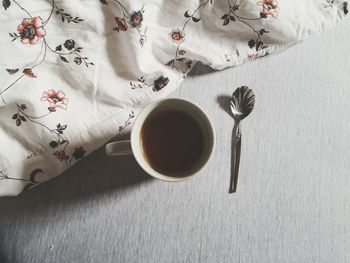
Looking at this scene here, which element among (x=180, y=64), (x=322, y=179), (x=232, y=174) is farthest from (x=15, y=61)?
(x=322, y=179)

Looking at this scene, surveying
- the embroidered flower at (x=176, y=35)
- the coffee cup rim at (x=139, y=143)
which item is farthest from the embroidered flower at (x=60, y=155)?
the embroidered flower at (x=176, y=35)

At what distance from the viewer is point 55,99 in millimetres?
436

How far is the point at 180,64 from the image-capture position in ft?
1.59

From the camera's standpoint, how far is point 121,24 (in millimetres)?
446

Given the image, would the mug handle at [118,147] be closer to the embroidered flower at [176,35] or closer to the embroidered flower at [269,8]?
the embroidered flower at [176,35]

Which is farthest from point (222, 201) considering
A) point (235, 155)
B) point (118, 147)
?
point (118, 147)

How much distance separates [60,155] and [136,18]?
215 mm

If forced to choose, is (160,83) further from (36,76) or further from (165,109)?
(36,76)

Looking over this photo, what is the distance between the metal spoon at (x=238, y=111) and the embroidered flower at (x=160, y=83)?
10 cm

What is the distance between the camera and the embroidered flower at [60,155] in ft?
1.44

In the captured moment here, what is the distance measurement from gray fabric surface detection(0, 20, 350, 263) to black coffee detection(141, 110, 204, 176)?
0.14 feet

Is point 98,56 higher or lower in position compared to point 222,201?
higher

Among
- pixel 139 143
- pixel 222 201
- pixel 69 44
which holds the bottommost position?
pixel 222 201

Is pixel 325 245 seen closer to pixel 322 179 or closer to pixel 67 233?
pixel 322 179
